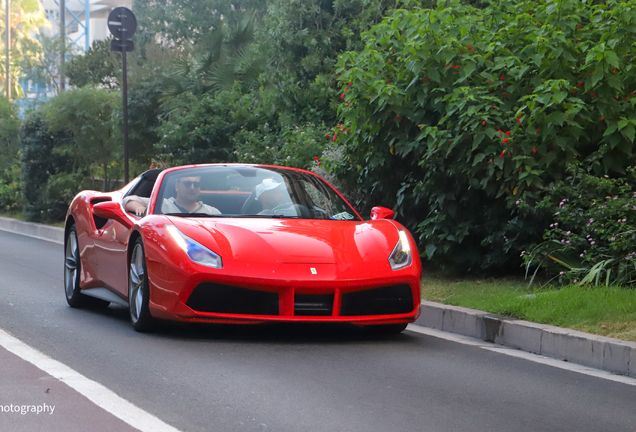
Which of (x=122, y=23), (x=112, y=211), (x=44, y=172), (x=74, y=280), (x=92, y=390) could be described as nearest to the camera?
(x=92, y=390)

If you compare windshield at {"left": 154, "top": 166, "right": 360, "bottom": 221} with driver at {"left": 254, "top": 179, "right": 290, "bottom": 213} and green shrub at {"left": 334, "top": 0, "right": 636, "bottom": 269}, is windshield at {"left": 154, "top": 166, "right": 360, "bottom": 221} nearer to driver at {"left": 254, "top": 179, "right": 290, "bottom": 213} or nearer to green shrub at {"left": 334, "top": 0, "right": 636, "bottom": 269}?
driver at {"left": 254, "top": 179, "right": 290, "bottom": 213}

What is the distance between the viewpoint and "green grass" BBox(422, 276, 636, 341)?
6.73 metres

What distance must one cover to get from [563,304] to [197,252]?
2965 millimetres

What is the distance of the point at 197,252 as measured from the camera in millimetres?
6324

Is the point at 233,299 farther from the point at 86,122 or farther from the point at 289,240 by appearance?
the point at 86,122

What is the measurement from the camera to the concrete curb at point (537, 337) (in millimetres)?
6094

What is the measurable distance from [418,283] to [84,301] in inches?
133

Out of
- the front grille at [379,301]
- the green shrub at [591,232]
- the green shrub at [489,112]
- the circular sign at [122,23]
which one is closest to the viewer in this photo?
the front grille at [379,301]

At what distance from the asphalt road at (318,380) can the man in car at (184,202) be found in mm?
912

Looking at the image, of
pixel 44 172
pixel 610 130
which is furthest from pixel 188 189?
pixel 44 172

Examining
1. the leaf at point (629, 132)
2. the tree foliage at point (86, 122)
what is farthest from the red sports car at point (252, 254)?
the tree foliage at point (86, 122)

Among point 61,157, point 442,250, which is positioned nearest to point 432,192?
point 442,250

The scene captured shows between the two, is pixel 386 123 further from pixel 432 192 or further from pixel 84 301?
pixel 84 301

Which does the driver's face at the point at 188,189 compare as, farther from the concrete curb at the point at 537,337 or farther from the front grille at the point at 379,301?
the concrete curb at the point at 537,337
